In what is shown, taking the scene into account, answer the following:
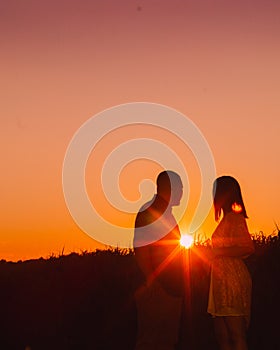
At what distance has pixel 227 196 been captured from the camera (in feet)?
20.7

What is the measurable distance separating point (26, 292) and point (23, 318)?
0.87m

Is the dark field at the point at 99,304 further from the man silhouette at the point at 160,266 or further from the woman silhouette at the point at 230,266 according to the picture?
the man silhouette at the point at 160,266

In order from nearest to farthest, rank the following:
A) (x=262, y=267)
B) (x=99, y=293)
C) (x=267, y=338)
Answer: (x=267, y=338) → (x=262, y=267) → (x=99, y=293)

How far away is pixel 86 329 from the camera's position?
10.6 meters

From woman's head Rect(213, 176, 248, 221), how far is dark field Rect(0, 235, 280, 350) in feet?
6.73

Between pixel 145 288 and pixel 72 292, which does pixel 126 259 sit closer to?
pixel 72 292

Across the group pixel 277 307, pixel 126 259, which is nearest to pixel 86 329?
pixel 126 259

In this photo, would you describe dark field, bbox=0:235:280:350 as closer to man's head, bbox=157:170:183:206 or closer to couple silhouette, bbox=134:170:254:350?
couple silhouette, bbox=134:170:254:350

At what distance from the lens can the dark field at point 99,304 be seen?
8617mm

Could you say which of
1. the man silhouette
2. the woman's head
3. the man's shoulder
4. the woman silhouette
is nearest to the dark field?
the woman silhouette

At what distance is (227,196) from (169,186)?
750mm

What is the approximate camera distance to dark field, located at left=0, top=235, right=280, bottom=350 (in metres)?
8.62

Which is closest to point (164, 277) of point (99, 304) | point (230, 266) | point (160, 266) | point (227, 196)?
point (160, 266)

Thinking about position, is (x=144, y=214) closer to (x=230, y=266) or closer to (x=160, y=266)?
(x=160, y=266)
